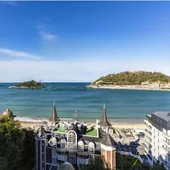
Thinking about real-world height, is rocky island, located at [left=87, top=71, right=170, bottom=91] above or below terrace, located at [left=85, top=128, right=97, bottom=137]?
above

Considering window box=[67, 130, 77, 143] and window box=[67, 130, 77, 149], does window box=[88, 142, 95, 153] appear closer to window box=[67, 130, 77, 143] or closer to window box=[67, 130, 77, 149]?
window box=[67, 130, 77, 149]

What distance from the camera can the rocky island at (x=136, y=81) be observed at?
142 m

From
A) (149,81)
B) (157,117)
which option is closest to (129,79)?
(149,81)

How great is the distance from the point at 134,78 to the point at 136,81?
4931mm

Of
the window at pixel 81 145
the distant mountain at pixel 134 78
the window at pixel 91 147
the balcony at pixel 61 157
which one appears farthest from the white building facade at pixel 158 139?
the distant mountain at pixel 134 78

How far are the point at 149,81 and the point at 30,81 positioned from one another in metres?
91.6

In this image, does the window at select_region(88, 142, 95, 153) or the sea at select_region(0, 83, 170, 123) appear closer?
the window at select_region(88, 142, 95, 153)

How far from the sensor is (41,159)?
16.9 metres

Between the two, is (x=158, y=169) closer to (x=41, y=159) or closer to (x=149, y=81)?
(x=41, y=159)

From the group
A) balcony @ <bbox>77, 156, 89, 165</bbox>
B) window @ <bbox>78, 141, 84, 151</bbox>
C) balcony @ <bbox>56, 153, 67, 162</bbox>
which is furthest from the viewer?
balcony @ <bbox>56, 153, 67, 162</bbox>

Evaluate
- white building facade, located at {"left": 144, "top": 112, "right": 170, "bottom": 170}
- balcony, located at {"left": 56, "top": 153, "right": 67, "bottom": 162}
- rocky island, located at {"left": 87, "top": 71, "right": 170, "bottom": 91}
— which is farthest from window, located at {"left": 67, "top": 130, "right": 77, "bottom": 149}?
rocky island, located at {"left": 87, "top": 71, "right": 170, "bottom": 91}

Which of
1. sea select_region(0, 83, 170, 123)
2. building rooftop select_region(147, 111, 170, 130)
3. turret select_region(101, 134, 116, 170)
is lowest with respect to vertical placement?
sea select_region(0, 83, 170, 123)

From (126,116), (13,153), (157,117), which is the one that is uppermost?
(157,117)

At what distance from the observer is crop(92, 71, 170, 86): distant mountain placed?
5871 inches
